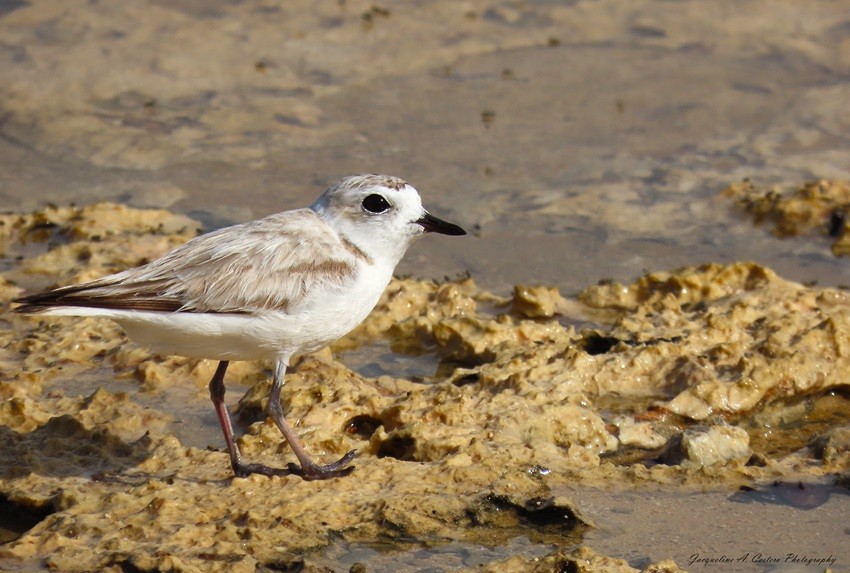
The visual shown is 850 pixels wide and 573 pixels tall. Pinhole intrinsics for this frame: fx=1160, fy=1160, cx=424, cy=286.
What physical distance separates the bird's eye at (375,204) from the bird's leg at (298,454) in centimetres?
95

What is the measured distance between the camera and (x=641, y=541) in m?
5.23

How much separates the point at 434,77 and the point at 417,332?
5091 mm

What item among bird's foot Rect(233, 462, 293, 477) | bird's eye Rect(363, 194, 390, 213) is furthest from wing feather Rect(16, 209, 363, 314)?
bird's foot Rect(233, 462, 293, 477)

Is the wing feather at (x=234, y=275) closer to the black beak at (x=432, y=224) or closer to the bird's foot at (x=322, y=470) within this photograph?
the black beak at (x=432, y=224)

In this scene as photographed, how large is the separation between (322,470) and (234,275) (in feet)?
3.52

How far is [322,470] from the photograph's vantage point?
5.57m

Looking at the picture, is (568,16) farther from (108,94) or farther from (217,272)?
(217,272)

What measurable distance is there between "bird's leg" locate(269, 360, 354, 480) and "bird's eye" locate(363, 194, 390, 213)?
946 millimetres

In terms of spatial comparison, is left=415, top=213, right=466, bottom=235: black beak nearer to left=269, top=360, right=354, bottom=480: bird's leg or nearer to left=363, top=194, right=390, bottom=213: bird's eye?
left=363, top=194, right=390, bottom=213: bird's eye

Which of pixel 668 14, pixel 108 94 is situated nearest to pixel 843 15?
pixel 668 14

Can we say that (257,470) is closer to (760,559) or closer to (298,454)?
(298,454)

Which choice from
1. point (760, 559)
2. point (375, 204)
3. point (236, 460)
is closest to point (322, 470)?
point (236, 460)

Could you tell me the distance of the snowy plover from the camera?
562cm

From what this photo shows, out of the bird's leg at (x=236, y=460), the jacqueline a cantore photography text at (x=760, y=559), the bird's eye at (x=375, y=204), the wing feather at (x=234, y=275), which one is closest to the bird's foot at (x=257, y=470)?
the bird's leg at (x=236, y=460)
